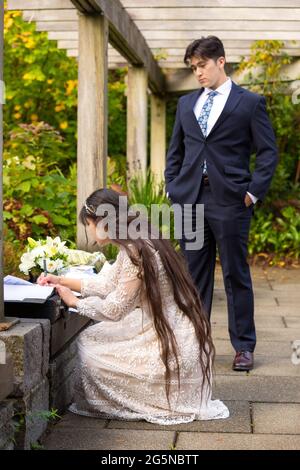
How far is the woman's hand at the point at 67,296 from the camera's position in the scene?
13.2 feet

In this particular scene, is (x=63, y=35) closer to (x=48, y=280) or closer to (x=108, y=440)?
(x=48, y=280)

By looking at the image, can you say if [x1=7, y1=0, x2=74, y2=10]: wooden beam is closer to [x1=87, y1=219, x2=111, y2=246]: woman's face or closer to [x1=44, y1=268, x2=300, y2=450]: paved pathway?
[x1=44, y1=268, x2=300, y2=450]: paved pathway

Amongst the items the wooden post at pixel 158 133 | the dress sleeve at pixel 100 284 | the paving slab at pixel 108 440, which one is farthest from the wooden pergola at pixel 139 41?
the paving slab at pixel 108 440

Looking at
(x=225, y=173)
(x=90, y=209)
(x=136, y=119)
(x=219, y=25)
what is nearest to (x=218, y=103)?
(x=225, y=173)

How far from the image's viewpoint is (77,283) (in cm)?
425

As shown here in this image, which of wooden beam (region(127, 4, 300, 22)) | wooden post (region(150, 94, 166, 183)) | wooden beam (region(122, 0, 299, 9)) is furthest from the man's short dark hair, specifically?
wooden post (region(150, 94, 166, 183))

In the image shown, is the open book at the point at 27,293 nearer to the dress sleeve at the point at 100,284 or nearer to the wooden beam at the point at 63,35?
the dress sleeve at the point at 100,284

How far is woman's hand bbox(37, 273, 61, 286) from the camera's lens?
4141mm

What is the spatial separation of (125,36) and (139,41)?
123 cm

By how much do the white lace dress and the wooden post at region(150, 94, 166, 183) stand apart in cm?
821

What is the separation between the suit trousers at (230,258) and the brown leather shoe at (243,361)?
0.04 meters

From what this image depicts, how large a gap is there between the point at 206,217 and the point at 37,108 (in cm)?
810

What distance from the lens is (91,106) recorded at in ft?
20.3
